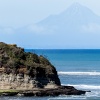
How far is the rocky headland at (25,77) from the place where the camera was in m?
97.8

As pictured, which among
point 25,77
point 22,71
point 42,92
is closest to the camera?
point 42,92

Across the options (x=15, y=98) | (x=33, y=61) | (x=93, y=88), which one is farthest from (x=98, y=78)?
(x=15, y=98)

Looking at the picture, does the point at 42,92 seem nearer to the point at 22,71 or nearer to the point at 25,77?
the point at 25,77

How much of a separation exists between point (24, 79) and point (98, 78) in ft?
125

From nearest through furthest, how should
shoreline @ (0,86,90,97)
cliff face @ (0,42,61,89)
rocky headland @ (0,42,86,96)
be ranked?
shoreline @ (0,86,90,97) → rocky headland @ (0,42,86,96) → cliff face @ (0,42,61,89)

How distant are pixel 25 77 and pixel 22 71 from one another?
109 cm

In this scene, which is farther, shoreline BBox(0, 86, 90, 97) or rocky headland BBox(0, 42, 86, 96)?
rocky headland BBox(0, 42, 86, 96)

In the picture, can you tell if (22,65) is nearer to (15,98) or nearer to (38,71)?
(38,71)

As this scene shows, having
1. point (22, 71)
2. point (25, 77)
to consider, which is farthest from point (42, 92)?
point (22, 71)

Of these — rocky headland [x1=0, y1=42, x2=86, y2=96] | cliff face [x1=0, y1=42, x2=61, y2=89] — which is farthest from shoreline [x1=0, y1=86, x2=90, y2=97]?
cliff face [x1=0, y1=42, x2=61, y2=89]

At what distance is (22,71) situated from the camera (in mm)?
100500

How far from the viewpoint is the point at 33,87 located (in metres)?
99.2

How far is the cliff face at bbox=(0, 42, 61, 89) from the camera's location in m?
99.6

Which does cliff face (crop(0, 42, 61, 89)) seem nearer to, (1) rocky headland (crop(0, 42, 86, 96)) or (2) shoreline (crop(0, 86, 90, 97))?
(1) rocky headland (crop(0, 42, 86, 96))
